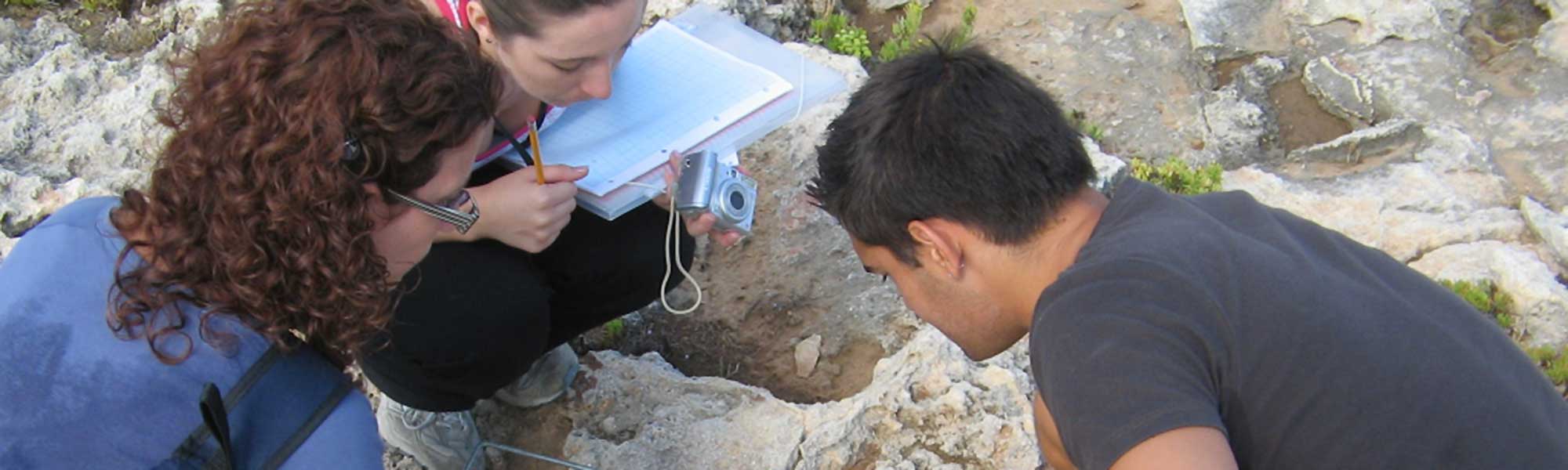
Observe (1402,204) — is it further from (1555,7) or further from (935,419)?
(935,419)

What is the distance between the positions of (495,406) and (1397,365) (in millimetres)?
1977

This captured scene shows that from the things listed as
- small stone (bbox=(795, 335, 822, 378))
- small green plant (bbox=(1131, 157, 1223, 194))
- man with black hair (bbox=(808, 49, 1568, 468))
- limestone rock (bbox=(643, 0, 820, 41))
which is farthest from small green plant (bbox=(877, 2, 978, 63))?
man with black hair (bbox=(808, 49, 1568, 468))

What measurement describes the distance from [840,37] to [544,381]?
181 cm

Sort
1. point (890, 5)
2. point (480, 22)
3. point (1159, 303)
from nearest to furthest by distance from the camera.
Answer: point (1159, 303), point (480, 22), point (890, 5)

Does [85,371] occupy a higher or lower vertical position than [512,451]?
higher

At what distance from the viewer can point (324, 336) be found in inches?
73.9

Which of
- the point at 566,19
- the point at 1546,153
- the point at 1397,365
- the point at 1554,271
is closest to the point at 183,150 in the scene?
the point at 566,19

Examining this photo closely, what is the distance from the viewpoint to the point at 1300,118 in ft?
13.1

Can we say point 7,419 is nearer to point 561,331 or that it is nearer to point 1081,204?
point 561,331

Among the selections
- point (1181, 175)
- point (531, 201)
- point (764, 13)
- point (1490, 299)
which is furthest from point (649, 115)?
point (1490, 299)

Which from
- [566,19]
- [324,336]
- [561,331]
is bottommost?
[561,331]

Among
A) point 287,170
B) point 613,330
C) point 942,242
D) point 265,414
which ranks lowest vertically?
point 613,330

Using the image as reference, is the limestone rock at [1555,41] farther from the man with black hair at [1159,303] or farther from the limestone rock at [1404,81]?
the man with black hair at [1159,303]

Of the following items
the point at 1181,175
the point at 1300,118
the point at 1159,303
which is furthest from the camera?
the point at 1300,118
